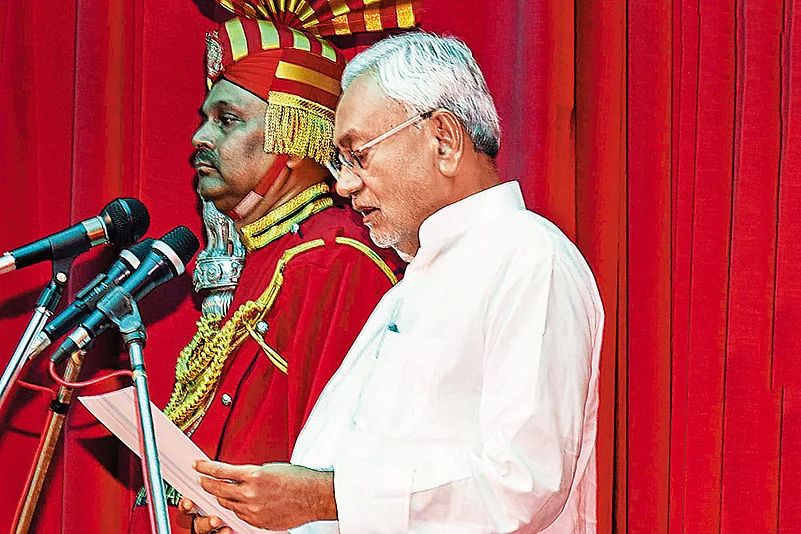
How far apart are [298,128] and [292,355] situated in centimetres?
42

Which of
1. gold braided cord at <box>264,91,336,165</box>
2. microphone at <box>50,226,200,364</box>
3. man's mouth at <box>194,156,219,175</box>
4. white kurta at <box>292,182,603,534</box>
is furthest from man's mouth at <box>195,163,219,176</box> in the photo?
white kurta at <box>292,182,603,534</box>

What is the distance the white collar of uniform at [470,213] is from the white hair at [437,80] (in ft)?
0.27

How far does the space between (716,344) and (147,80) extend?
1.22m

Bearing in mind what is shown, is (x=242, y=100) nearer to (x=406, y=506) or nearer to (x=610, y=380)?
(x=610, y=380)

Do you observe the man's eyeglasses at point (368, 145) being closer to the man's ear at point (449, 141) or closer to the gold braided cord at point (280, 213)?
the man's ear at point (449, 141)

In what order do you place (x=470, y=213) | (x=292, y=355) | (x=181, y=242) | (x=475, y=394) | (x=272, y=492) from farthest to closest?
(x=292, y=355), (x=181, y=242), (x=470, y=213), (x=475, y=394), (x=272, y=492)

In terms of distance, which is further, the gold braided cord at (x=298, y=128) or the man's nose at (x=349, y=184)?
the gold braided cord at (x=298, y=128)

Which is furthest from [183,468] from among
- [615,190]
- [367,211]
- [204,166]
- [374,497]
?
[615,190]

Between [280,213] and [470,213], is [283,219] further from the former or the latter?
[470,213]

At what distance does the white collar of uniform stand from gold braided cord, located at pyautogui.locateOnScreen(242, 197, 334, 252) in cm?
47

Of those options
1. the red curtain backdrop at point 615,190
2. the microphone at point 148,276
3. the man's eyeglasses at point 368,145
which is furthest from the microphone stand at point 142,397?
the red curtain backdrop at point 615,190

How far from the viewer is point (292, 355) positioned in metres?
1.99

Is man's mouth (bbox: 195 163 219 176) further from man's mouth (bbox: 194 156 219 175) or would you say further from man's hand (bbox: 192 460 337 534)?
man's hand (bbox: 192 460 337 534)

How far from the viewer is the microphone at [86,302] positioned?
1.74m
